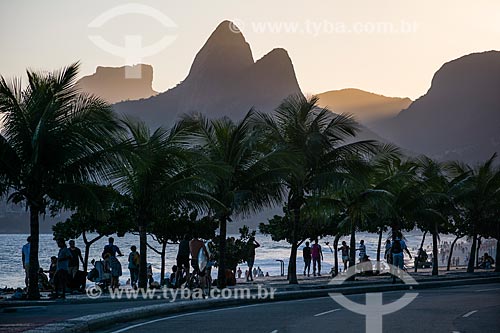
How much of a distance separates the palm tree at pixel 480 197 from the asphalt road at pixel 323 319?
21.1 meters

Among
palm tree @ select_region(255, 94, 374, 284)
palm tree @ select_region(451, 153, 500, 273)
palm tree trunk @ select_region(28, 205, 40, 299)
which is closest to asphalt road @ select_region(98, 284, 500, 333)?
palm tree trunk @ select_region(28, 205, 40, 299)

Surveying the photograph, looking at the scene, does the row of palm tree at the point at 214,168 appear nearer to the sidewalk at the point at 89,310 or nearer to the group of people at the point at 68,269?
the group of people at the point at 68,269

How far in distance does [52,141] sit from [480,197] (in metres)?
28.2

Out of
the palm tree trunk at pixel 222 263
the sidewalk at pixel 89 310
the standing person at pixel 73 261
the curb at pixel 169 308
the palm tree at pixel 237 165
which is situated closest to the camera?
the curb at pixel 169 308

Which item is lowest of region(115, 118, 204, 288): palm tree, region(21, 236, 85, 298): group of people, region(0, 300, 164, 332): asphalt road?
region(0, 300, 164, 332): asphalt road

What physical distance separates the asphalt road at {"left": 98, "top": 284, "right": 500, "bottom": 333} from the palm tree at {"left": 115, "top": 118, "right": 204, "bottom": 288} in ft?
23.2

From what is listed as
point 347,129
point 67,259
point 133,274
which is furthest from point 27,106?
point 347,129

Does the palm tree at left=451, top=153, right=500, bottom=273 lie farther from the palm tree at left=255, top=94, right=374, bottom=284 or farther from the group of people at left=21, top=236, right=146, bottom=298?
the group of people at left=21, top=236, right=146, bottom=298

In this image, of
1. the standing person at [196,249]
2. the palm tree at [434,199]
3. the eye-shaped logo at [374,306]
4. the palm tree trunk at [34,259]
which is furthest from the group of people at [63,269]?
the palm tree at [434,199]

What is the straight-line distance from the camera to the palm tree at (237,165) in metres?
34.7

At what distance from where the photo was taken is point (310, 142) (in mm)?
36656

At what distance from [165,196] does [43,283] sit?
5.25m

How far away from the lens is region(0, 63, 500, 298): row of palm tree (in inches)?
1062

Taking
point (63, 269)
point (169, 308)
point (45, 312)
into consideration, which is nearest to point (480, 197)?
point (63, 269)
